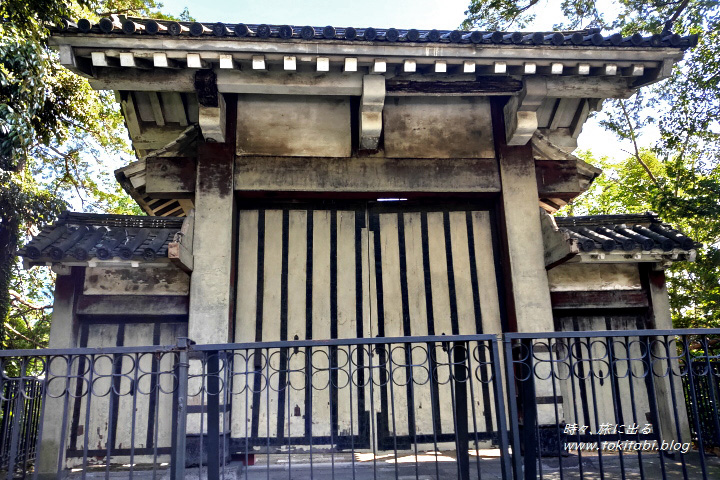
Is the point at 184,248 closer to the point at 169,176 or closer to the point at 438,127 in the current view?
the point at 169,176

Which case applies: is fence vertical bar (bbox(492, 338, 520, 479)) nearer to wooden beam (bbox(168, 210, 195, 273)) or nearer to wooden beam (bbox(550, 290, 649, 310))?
wooden beam (bbox(550, 290, 649, 310))

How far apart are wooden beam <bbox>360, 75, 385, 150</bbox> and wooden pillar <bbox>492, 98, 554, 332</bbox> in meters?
1.68

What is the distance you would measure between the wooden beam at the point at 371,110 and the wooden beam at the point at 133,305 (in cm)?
297

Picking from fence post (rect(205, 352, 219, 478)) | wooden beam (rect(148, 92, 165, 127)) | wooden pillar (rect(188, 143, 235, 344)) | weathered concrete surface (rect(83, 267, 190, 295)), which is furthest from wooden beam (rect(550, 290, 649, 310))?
wooden beam (rect(148, 92, 165, 127))

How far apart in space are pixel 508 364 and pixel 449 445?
251 cm

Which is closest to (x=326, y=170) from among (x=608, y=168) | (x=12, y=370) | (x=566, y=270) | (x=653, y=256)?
(x=566, y=270)

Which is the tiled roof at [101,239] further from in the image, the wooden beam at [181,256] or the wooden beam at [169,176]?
the wooden beam at [169,176]

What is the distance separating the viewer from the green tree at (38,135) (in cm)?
967

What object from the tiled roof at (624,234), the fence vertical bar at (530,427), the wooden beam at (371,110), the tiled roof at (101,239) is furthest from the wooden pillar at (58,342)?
the tiled roof at (624,234)

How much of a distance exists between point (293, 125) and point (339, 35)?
147 cm

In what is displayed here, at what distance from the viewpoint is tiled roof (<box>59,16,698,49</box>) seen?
5508 millimetres

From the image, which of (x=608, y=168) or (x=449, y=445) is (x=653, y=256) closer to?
(x=449, y=445)

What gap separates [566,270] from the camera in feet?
21.9

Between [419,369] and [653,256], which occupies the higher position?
[653,256]
